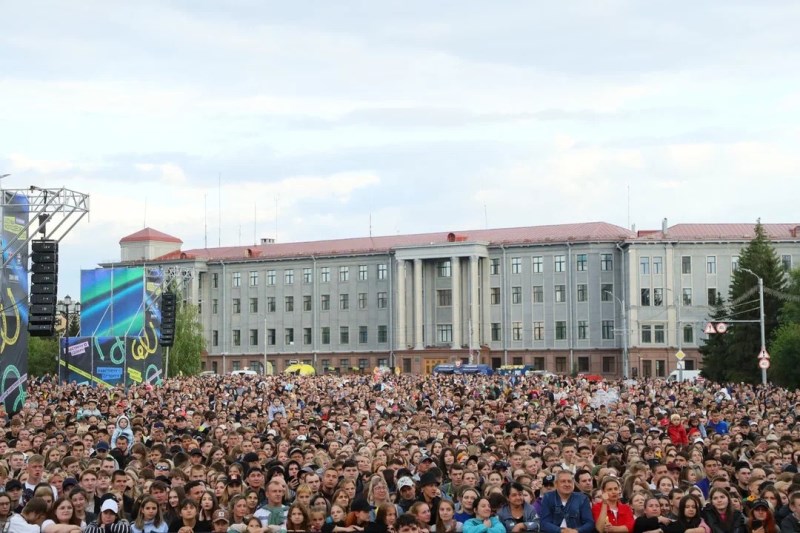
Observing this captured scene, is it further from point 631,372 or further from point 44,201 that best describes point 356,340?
point 44,201

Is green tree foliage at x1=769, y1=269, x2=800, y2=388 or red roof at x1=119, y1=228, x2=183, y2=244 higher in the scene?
red roof at x1=119, y1=228, x2=183, y2=244

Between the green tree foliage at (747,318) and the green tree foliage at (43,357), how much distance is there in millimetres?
55130

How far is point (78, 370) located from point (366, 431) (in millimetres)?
35045

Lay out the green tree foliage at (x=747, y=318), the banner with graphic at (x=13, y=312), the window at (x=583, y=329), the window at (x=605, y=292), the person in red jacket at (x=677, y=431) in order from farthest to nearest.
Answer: the window at (x=583, y=329) → the window at (x=605, y=292) → the green tree foliage at (x=747, y=318) → the banner with graphic at (x=13, y=312) → the person in red jacket at (x=677, y=431)

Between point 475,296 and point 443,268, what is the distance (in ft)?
12.8

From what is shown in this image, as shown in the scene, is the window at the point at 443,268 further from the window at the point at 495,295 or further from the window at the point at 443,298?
the window at the point at 495,295

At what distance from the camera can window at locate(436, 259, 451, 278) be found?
11819 centimetres

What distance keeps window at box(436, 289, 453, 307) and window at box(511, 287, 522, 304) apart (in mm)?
5481

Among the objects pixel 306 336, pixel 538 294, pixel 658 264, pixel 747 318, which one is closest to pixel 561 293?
pixel 538 294

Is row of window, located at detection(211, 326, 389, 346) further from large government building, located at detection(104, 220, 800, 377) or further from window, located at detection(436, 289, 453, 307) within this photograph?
window, located at detection(436, 289, 453, 307)

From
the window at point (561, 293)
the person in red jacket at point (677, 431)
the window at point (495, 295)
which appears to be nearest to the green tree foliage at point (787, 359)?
the window at point (561, 293)

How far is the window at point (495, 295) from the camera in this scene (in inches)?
4658

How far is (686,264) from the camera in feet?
370

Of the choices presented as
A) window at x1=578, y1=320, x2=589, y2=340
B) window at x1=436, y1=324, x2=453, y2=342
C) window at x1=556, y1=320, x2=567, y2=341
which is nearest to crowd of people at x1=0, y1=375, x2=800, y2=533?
window at x1=578, y1=320, x2=589, y2=340
